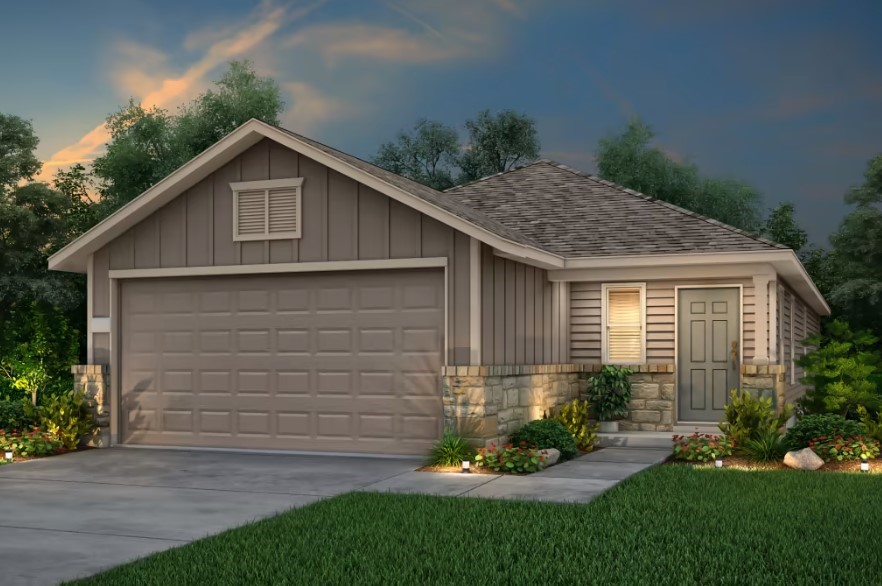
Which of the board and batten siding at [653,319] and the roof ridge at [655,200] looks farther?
the roof ridge at [655,200]

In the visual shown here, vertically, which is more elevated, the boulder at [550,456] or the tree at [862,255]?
the tree at [862,255]

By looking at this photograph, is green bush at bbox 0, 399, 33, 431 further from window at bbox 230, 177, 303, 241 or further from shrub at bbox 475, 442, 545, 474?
shrub at bbox 475, 442, 545, 474

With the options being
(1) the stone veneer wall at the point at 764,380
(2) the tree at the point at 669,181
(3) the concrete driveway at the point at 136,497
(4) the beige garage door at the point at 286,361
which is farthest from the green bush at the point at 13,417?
(2) the tree at the point at 669,181

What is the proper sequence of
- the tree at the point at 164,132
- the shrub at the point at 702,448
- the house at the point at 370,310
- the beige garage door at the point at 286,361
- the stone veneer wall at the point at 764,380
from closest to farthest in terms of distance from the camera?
the shrub at the point at 702,448, the house at the point at 370,310, the beige garage door at the point at 286,361, the stone veneer wall at the point at 764,380, the tree at the point at 164,132

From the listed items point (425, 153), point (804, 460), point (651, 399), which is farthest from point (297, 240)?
point (425, 153)

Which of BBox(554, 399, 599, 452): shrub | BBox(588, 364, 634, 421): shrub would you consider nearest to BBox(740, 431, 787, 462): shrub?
BBox(554, 399, 599, 452): shrub

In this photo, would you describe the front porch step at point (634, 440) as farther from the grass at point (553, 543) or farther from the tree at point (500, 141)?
the tree at point (500, 141)

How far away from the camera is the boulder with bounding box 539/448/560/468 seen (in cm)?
1245

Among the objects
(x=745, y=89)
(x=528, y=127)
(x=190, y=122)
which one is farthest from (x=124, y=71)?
(x=745, y=89)

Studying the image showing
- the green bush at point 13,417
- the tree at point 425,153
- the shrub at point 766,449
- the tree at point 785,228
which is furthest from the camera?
the tree at point 785,228

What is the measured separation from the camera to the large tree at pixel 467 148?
128 feet

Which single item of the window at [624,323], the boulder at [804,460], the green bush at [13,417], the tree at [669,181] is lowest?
the boulder at [804,460]

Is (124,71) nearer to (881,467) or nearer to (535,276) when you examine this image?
(535,276)

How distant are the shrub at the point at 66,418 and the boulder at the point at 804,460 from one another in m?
9.91
